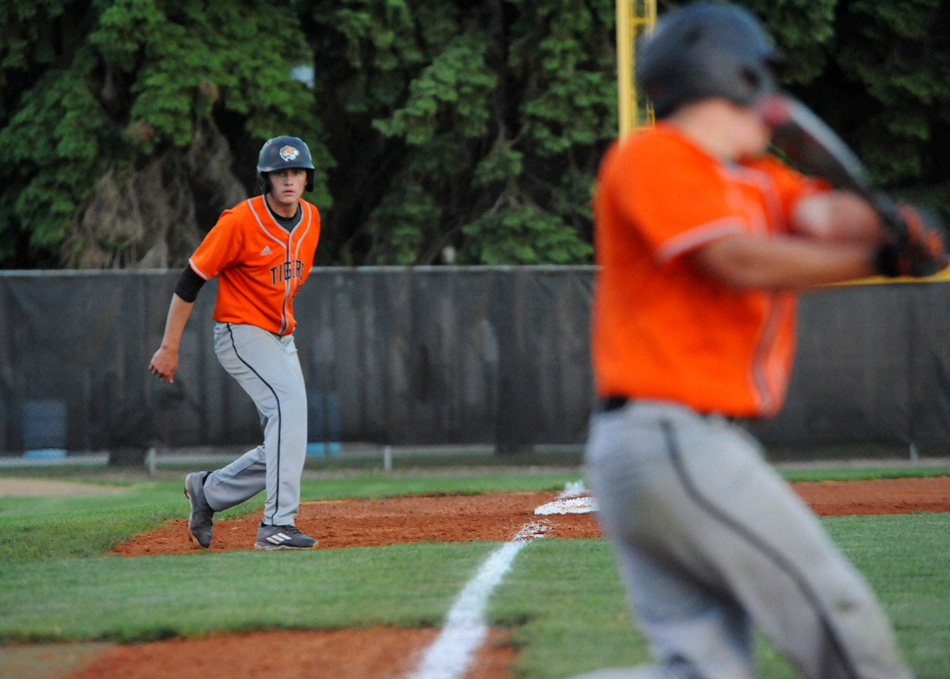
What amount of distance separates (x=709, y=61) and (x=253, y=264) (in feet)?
14.7

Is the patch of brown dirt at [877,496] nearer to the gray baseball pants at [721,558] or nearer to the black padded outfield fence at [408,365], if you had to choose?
the black padded outfield fence at [408,365]

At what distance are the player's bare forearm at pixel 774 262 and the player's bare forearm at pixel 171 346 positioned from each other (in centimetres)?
448

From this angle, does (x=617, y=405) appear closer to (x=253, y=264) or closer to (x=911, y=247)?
(x=911, y=247)

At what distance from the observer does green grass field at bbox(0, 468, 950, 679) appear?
4.34 m

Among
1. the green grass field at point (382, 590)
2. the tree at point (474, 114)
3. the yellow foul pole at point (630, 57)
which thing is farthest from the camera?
the tree at point (474, 114)

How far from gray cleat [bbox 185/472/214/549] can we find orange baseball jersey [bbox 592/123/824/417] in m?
4.86

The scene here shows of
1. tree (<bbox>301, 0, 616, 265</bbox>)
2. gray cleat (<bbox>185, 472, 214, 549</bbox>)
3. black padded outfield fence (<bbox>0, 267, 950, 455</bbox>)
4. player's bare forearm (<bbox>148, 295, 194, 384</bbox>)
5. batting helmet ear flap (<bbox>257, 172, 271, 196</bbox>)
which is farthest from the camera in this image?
tree (<bbox>301, 0, 616, 265</bbox>)

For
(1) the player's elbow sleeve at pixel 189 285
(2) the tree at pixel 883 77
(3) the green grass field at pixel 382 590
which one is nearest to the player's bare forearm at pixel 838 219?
(3) the green grass field at pixel 382 590

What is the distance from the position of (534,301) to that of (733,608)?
11.2 m

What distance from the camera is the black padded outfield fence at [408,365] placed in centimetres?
1325

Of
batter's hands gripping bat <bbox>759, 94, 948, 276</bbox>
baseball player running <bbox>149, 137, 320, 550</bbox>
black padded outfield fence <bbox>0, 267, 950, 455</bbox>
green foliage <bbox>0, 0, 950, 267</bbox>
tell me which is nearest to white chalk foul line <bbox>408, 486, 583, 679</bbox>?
baseball player running <bbox>149, 137, 320, 550</bbox>

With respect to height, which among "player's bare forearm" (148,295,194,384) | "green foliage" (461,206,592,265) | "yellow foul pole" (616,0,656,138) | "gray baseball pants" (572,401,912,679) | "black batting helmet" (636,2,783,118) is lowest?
"gray baseball pants" (572,401,912,679)

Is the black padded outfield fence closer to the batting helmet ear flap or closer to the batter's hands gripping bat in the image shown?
the batting helmet ear flap

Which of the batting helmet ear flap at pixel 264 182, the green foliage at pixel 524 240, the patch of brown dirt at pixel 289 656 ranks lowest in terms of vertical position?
the patch of brown dirt at pixel 289 656
